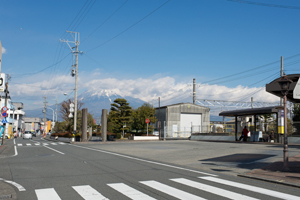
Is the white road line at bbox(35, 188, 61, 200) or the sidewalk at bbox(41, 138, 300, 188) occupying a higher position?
the sidewalk at bbox(41, 138, 300, 188)

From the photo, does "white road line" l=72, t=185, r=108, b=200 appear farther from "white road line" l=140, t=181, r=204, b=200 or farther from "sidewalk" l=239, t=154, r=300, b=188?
"sidewalk" l=239, t=154, r=300, b=188

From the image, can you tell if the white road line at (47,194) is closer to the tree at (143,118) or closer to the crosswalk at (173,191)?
the crosswalk at (173,191)

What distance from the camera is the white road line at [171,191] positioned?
A: 22.4ft

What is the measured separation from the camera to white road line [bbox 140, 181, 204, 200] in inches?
268


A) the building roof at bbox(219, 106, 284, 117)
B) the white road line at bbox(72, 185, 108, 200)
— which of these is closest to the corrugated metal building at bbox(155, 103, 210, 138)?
the building roof at bbox(219, 106, 284, 117)

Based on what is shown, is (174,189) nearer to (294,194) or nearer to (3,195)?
(294,194)

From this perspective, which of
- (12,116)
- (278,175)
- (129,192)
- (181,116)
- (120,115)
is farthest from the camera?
(12,116)

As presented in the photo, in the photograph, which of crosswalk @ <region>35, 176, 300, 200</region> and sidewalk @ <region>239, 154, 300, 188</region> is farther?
sidewalk @ <region>239, 154, 300, 188</region>

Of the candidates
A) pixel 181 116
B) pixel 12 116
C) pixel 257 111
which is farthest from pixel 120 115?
pixel 12 116

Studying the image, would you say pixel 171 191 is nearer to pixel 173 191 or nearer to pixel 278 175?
pixel 173 191

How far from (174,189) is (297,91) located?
5651 millimetres

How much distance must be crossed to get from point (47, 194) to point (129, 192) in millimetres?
2005

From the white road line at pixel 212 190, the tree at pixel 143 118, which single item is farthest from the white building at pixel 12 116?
the white road line at pixel 212 190

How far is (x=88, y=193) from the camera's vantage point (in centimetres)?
722
